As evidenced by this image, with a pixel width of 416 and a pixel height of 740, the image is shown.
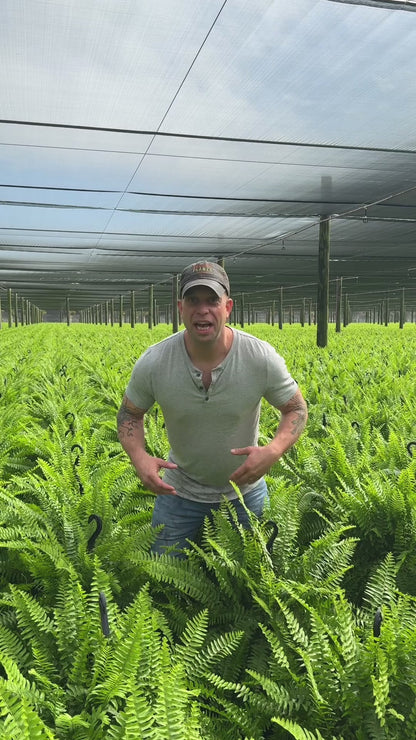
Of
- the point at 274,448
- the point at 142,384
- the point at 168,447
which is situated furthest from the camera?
the point at 168,447

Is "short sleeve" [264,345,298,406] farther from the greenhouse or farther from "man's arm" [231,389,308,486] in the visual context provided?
the greenhouse

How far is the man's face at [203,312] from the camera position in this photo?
301 cm

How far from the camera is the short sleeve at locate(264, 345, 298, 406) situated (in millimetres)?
3193

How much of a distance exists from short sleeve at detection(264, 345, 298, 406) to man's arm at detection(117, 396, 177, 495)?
726 mm

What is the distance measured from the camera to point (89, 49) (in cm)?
575

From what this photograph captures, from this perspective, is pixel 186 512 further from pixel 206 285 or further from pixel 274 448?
pixel 206 285

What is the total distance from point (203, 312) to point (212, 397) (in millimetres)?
491

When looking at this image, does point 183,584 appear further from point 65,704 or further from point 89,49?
point 89,49

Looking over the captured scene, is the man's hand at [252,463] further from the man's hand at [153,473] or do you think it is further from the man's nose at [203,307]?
the man's nose at [203,307]

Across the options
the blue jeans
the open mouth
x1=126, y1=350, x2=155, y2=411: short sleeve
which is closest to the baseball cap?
the open mouth

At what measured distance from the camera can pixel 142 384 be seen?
3328mm

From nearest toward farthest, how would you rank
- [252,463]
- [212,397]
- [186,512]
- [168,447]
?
[252,463]
[212,397]
[186,512]
[168,447]

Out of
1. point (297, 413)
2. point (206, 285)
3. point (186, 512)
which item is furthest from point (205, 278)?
point (186, 512)

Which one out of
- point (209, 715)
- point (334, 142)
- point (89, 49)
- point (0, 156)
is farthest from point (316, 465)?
point (0, 156)
